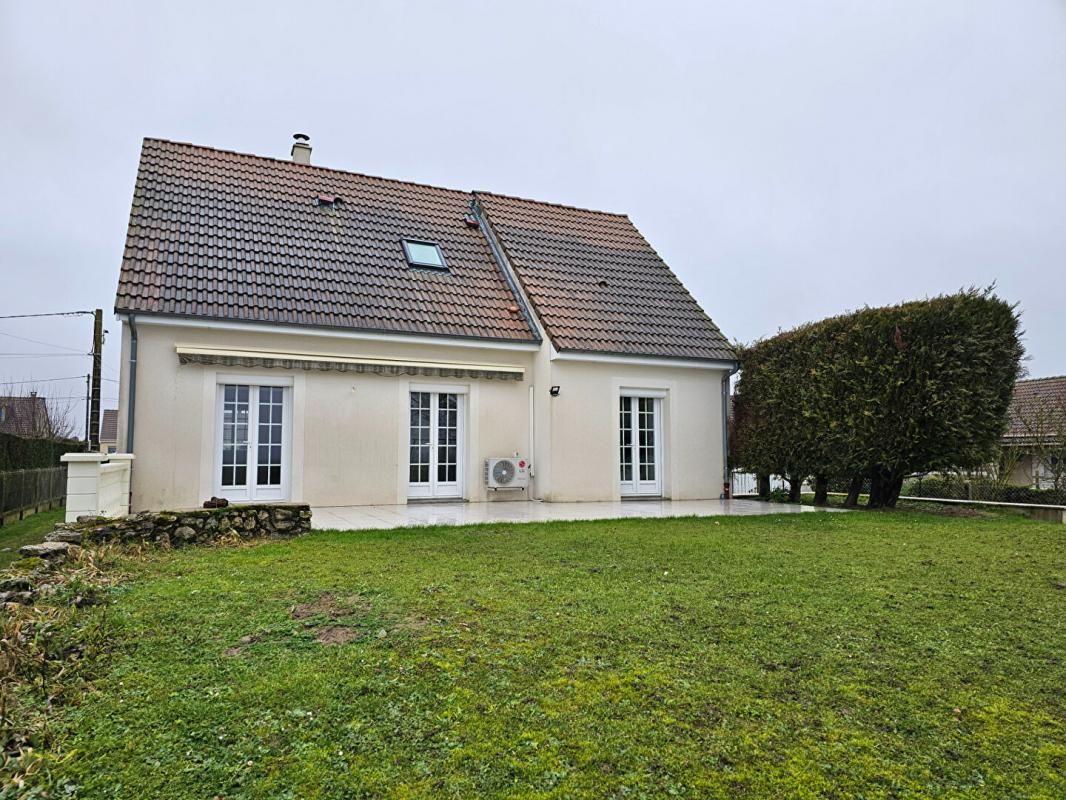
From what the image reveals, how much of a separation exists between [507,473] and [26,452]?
13.4 metres

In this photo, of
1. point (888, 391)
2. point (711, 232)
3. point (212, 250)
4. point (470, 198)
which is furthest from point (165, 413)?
point (711, 232)

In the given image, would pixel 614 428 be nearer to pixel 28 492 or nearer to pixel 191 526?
pixel 191 526

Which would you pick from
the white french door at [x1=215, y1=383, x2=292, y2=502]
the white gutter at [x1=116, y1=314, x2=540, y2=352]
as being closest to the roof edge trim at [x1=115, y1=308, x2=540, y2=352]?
the white gutter at [x1=116, y1=314, x2=540, y2=352]

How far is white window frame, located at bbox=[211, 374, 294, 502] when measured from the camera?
11961mm

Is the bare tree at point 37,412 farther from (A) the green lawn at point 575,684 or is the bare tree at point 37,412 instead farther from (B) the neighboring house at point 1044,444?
(B) the neighboring house at point 1044,444

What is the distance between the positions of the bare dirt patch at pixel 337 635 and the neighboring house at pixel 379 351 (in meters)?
8.26

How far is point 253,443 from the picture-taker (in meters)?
12.3

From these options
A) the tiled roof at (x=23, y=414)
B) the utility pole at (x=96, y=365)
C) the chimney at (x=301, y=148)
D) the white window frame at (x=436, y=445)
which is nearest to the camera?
the white window frame at (x=436, y=445)

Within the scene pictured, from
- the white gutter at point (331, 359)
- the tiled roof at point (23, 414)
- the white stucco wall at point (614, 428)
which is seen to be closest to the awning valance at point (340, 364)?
the white gutter at point (331, 359)

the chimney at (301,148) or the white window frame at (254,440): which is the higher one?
the chimney at (301,148)

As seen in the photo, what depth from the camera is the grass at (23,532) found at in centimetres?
1070

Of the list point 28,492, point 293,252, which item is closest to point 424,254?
point 293,252

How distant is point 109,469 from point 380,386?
16.6 feet

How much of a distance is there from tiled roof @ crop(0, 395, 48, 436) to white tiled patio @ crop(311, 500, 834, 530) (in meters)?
30.5
